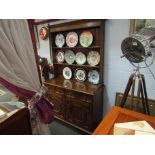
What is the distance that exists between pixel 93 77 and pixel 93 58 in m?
0.31

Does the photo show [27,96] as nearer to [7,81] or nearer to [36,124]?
[7,81]

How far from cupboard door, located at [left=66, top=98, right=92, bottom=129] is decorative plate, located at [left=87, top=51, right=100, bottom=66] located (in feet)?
2.08

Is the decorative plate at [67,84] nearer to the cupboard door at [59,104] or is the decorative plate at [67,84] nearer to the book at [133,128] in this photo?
the cupboard door at [59,104]

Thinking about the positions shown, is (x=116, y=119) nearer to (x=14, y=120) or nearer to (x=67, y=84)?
(x=14, y=120)

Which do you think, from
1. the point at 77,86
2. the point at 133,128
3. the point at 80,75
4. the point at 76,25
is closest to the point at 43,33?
the point at 76,25

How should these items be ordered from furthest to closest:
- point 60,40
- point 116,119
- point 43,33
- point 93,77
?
1. point 43,33
2. point 60,40
3. point 93,77
4. point 116,119

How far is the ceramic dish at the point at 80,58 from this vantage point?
2077 mm

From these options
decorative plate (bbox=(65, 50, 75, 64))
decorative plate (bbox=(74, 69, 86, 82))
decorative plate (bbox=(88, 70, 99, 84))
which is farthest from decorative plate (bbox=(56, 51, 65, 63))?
decorative plate (bbox=(88, 70, 99, 84))

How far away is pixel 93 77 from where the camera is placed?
2.06 meters

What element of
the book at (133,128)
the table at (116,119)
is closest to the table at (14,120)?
the table at (116,119)

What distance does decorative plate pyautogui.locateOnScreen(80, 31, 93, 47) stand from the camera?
74.9 inches

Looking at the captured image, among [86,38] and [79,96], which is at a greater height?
[86,38]

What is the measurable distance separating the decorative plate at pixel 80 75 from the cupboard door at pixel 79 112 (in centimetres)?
40
